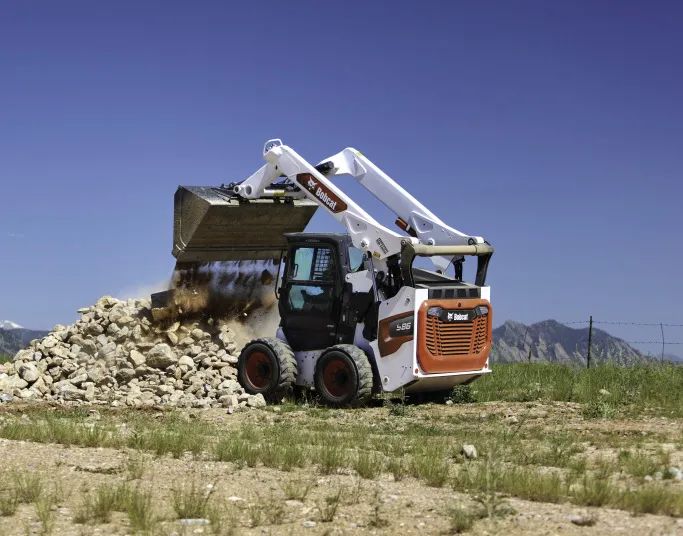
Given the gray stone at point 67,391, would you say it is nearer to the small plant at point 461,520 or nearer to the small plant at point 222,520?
the small plant at point 222,520

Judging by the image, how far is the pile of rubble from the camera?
56.0 ft

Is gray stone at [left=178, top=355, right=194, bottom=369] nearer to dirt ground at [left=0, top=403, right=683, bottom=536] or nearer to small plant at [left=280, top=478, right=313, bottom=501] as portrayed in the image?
dirt ground at [left=0, top=403, right=683, bottom=536]

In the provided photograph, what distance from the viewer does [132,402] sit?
16609 millimetres

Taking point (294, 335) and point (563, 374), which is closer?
point (294, 335)

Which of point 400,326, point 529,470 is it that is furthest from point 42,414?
point 529,470

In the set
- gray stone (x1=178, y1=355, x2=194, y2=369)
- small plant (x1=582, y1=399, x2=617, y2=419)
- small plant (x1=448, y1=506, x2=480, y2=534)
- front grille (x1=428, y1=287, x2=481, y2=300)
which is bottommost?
small plant (x1=448, y1=506, x2=480, y2=534)

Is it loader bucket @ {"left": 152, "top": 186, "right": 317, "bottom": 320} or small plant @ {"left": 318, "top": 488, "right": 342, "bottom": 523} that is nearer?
small plant @ {"left": 318, "top": 488, "right": 342, "bottom": 523}

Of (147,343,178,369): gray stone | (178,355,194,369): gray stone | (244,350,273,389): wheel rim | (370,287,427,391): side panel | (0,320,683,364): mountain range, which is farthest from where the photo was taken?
(0,320,683,364): mountain range

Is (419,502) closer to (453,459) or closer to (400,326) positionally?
(453,459)

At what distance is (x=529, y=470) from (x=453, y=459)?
1.16 m

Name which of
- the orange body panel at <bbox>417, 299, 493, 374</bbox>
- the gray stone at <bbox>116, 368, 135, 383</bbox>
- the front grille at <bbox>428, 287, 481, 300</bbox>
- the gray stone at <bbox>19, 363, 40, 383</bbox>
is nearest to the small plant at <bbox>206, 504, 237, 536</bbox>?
the orange body panel at <bbox>417, 299, 493, 374</bbox>

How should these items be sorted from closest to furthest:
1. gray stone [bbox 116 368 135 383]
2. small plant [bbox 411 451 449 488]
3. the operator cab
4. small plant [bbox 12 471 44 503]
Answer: small plant [bbox 12 471 44 503]
small plant [bbox 411 451 449 488]
the operator cab
gray stone [bbox 116 368 135 383]

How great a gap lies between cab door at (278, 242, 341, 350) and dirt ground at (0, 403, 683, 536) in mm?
3811

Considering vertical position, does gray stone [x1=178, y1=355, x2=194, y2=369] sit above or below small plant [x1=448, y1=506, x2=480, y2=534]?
above
